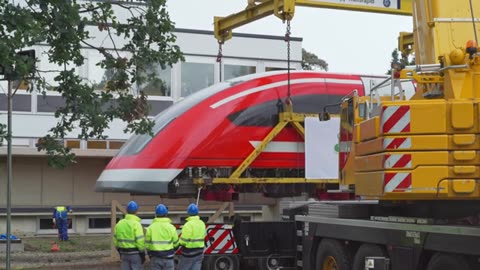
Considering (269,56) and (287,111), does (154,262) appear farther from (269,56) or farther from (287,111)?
(269,56)

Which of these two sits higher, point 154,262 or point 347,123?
point 347,123

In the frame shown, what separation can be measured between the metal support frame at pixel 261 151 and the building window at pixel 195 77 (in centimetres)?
1279

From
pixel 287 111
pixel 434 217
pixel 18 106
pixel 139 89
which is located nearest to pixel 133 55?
pixel 139 89

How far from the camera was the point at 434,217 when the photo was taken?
10016 millimetres

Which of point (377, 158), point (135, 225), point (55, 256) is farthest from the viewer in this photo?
point (55, 256)

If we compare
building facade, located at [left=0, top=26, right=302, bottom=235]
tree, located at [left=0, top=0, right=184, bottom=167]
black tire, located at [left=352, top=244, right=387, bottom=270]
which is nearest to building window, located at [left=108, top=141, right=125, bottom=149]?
building facade, located at [left=0, top=26, right=302, bottom=235]

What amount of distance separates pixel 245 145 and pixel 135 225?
3076 millimetres

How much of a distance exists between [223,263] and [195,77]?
43.1 feet

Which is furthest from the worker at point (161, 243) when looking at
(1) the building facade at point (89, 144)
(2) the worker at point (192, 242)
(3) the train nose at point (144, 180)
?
(1) the building facade at point (89, 144)

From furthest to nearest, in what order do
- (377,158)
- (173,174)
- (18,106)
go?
1. (18,106)
2. (173,174)
3. (377,158)

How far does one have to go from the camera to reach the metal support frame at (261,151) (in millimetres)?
15078

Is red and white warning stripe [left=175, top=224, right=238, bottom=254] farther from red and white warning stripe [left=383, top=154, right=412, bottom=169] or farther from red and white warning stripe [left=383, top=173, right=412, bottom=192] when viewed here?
red and white warning stripe [left=383, top=154, right=412, bottom=169]

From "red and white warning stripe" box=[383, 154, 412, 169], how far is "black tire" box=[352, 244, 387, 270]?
2.46m

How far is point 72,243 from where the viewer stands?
23625mm
